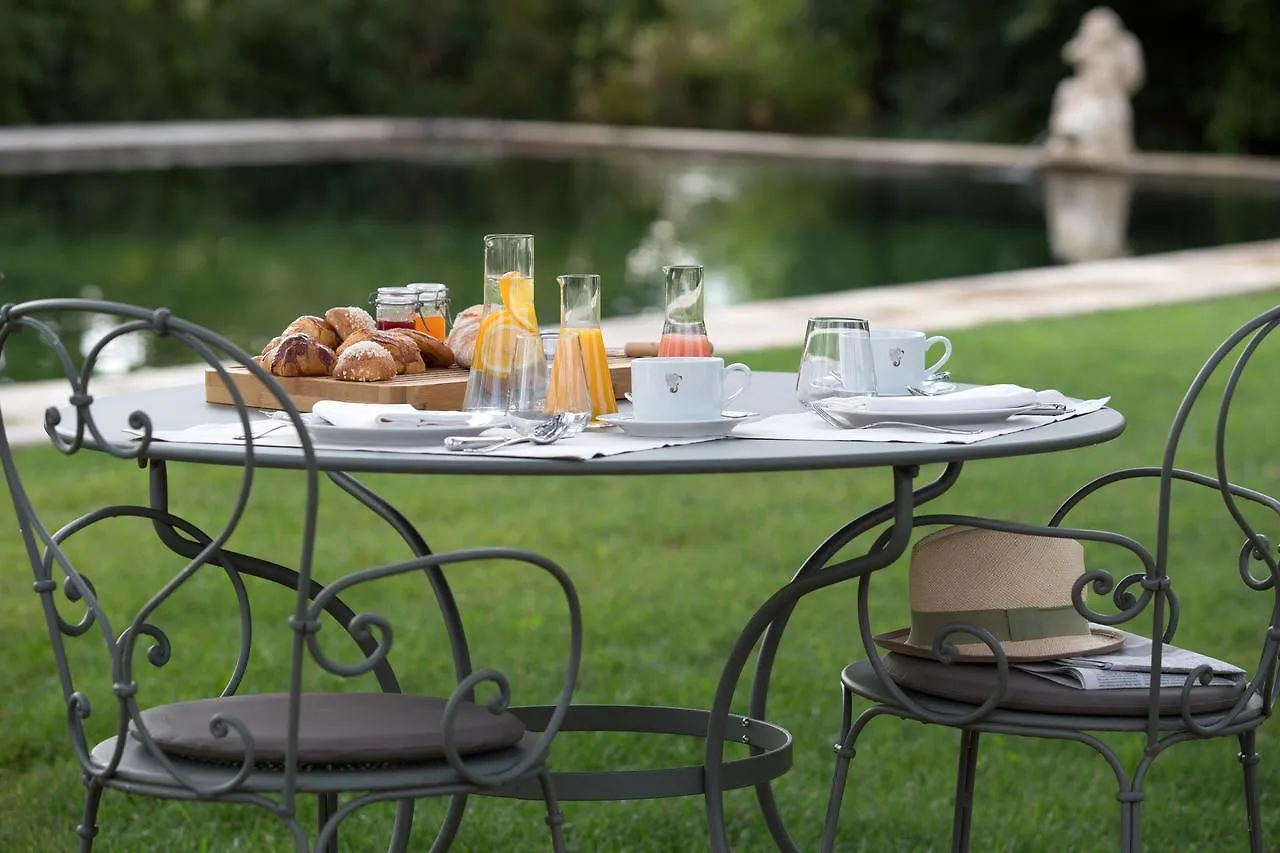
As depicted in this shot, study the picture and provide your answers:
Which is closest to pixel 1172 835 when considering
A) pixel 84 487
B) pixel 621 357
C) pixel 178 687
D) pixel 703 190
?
pixel 621 357

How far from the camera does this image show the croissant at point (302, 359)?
227 centimetres

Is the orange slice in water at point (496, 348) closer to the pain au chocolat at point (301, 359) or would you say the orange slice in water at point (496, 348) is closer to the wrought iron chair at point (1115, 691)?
the pain au chocolat at point (301, 359)

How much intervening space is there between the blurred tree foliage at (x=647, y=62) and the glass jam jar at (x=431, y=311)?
2417 cm

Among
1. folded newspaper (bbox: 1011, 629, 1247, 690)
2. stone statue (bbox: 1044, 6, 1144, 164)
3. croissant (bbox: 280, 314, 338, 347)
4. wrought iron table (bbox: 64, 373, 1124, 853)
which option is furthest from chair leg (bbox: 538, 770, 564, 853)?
stone statue (bbox: 1044, 6, 1144, 164)

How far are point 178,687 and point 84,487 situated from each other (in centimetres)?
186

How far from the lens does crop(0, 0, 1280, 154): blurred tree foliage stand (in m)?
27.0

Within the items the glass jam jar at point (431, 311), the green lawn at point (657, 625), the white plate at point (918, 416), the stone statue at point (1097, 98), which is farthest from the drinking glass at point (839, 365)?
the stone statue at point (1097, 98)

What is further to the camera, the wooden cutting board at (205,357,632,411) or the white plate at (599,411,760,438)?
the wooden cutting board at (205,357,632,411)

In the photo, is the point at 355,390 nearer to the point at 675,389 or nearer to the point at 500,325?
the point at 500,325

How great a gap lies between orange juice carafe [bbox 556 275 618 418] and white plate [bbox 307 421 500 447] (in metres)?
0.22

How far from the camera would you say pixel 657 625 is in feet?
13.9

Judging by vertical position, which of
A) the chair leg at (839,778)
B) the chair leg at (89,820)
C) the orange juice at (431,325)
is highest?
the orange juice at (431,325)

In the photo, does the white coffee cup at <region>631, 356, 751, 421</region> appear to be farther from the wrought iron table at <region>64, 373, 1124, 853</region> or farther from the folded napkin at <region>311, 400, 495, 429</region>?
the folded napkin at <region>311, 400, 495, 429</region>

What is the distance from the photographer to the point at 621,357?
260 centimetres
